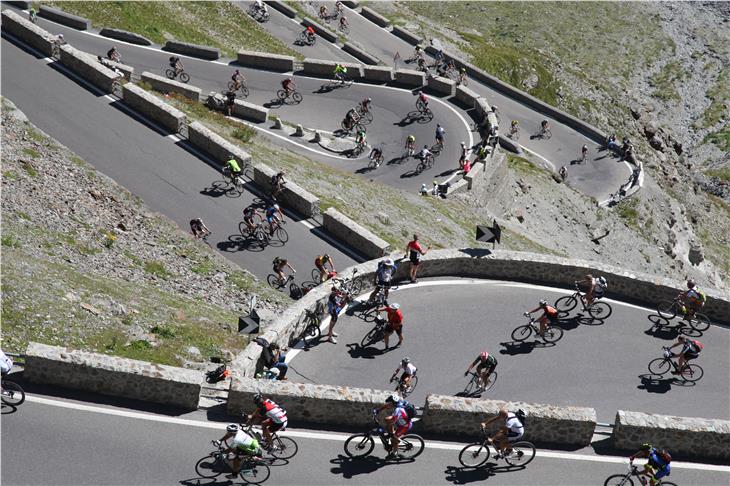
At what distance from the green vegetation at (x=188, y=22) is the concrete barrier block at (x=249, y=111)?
31.9 feet

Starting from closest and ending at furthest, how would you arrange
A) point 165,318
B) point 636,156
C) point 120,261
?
point 165,318, point 120,261, point 636,156

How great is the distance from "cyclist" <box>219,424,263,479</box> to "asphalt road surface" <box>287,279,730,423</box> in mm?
5323

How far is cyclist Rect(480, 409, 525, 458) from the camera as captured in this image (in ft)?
66.0

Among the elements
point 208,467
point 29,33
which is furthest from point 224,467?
point 29,33

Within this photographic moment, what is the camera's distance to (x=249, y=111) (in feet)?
160

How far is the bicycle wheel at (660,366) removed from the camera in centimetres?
2647

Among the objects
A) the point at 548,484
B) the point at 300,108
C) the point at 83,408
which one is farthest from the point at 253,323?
the point at 300,108

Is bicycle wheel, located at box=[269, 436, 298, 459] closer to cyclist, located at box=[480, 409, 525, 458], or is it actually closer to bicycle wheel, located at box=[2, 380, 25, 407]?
cyclist, located at box=[480, 409, 525, 458]

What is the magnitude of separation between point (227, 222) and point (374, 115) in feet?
73.2

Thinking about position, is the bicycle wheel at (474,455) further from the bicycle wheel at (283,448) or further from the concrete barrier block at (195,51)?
the concrete barrier block at (195,51)

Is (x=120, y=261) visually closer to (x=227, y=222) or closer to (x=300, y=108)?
(x=227, y=222)

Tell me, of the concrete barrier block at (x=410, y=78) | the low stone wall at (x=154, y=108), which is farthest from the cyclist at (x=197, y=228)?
the concrete barrier block at (x=410, y=78)

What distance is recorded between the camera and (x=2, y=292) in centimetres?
2198

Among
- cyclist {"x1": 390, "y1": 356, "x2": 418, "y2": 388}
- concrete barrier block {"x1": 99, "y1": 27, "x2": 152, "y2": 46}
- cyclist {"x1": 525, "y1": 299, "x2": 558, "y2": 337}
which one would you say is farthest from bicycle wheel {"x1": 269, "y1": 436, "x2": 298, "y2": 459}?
concrete barrier block {"x1": 99, "y1": 27, "x2": 152, "y2": 46}
